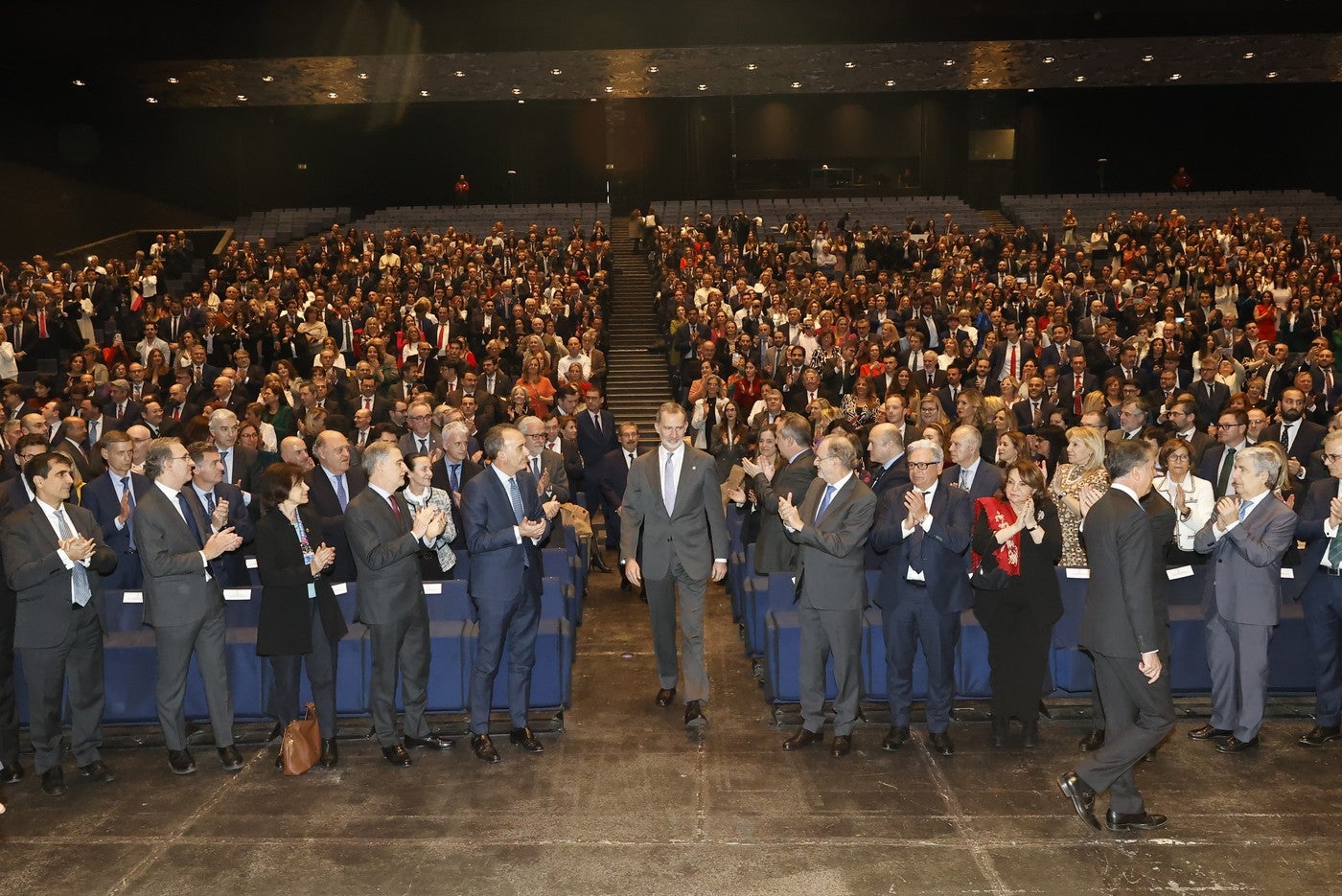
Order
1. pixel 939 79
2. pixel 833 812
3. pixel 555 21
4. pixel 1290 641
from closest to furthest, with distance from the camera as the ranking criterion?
pixel 833 812 → pixel 1290 641 → pixel 555 21 → pixel 939 79

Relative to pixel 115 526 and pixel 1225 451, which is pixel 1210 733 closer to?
pixel 1225 451

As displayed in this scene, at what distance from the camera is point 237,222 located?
26859 millimetres

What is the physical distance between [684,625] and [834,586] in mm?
900

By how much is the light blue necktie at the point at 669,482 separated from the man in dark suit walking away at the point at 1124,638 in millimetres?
2238

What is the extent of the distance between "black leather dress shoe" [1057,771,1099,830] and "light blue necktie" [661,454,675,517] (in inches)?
95.7

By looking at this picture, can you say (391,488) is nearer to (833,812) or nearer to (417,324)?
(833,812)

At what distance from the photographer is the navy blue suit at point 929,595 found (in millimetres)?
5723

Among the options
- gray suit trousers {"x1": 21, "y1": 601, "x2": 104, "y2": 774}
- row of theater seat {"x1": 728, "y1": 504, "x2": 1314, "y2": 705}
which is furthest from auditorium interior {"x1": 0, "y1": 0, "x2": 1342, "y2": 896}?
gray suit trousers {"x1": 21, "y1": 601, "x2": 104, "y2": 774}

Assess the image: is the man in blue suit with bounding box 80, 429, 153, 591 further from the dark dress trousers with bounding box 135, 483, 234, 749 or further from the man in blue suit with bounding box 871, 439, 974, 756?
the man in blue suit with bounding box 871, 439, 974, 756

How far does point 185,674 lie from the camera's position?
5.71m

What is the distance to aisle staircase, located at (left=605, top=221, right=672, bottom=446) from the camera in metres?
16.2

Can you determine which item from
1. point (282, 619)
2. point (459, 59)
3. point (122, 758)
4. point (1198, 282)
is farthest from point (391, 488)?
point (459, 59)

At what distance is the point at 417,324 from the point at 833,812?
35.1 feet

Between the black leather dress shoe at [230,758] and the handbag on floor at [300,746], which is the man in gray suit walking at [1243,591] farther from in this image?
the black leather dress shoe at [230,758]
